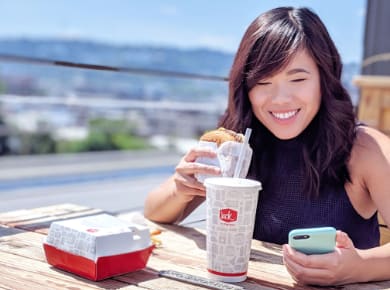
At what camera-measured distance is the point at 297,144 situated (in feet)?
4.54

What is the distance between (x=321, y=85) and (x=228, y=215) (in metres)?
0.51

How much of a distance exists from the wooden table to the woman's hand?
89mm

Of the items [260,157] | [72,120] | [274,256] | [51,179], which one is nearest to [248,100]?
[260,157]

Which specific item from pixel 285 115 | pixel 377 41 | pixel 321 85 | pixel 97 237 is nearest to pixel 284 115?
pixel 285 115

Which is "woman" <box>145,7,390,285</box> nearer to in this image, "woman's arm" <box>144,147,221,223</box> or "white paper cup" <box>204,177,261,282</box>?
"woman's arm" <box>144,147,221,223</box>

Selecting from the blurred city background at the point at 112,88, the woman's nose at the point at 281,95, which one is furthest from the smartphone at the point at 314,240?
the blurred city background at the point at 112,88

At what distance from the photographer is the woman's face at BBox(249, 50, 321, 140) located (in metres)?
1.18

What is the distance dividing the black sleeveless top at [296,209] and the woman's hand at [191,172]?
18 centimetres

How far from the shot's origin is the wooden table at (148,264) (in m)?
0.90

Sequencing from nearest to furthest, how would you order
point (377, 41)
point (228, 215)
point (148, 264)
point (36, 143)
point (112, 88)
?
point (228, 215) → point (148, 264) → point (377, 41) → point (36, 143) → point (112, 88)

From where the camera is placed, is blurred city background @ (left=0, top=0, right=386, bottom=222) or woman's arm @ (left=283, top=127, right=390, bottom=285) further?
blurred city background @ (left=0, top=0, right=386, bottom=222)

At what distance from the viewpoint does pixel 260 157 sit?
1421 mm

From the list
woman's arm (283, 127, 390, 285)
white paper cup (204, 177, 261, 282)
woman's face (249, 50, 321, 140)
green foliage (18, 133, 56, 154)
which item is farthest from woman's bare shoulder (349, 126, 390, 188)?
green foliage (18, 133, 56, 154)

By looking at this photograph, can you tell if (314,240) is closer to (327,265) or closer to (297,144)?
(327,265)
